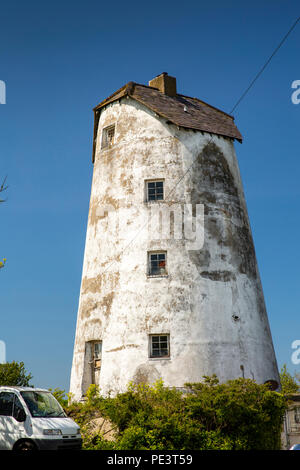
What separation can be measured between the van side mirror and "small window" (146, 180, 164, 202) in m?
13.4

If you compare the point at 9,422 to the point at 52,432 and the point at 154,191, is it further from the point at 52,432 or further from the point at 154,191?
the point at 154,191

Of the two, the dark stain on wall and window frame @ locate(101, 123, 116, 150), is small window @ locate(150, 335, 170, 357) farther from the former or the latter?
window frame @ locate(101, 123, 116, 150)

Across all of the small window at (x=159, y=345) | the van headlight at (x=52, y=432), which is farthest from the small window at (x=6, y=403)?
the small window at (x=159, y=345)

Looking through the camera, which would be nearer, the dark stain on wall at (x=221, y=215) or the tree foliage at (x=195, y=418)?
the tree foliage at (x=195, y=418)

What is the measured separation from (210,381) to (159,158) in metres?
12.0

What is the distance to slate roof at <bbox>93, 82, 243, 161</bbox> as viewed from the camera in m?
26.9

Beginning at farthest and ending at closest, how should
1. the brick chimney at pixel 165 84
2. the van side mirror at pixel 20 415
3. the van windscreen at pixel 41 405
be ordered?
1. the brick chimney at pixel 165 84
2. the van windscreen at pixel 41 405
3. the van side mirror at pixel 20 415

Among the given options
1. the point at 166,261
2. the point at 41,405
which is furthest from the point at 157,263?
the point at 41,405

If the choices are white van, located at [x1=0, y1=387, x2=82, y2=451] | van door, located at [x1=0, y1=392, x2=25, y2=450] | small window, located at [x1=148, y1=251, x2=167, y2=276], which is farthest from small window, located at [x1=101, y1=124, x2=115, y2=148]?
van door, located at [x1=0, y1=392, x2=25, y2=450]

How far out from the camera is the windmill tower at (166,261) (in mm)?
22641

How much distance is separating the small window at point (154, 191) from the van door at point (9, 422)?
1301 centimetres

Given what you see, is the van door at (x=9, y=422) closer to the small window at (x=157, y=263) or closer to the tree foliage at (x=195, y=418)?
the tree foliage at (x=195, y=418)
